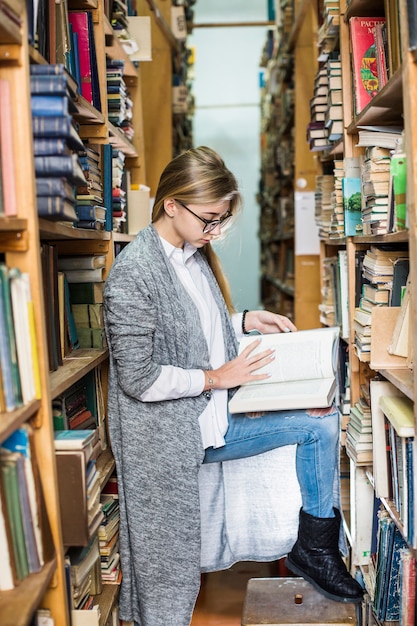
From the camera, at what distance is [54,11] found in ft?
5.76

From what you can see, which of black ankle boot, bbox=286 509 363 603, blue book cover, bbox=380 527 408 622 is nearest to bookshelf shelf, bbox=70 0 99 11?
black ankle boot, bbox=286 509 363 603

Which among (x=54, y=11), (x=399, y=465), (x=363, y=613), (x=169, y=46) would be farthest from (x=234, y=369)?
(x=169, y=46)

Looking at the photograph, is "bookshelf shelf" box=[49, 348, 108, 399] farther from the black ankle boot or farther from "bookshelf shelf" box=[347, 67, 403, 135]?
"bookshelf shelf" box=[347, 67, 403, 135]

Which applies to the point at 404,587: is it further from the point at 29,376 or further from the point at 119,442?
the point at 29,376

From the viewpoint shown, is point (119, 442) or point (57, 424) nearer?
point (57, 424)

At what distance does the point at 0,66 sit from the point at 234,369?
42.7 inches

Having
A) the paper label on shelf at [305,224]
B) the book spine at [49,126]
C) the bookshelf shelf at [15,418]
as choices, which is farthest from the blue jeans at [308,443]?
the paper label on shelf at [305,224]

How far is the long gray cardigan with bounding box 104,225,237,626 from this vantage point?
198cm

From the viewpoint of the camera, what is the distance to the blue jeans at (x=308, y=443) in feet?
6.92

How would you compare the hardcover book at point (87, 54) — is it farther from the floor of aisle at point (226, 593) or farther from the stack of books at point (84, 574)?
the floor of aisle at point (226, 593)

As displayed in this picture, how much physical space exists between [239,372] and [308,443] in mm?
308

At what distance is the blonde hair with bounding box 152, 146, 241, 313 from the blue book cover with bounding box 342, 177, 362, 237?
1.64ft

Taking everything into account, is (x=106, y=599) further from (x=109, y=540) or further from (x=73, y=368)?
(x=73, y=368)

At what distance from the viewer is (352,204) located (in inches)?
96.1
